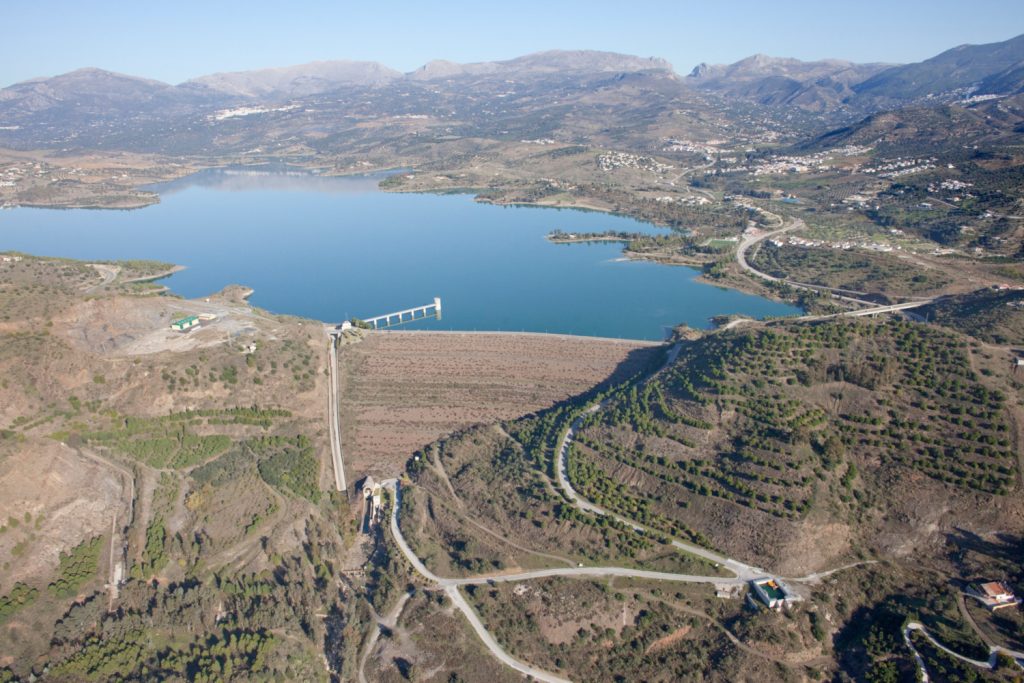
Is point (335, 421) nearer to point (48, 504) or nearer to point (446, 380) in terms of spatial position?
point (446, 380)

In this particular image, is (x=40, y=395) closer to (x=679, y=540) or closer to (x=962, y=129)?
(x=679, y=540)

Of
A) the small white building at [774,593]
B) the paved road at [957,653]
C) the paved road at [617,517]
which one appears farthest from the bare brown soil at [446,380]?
the paved road at [957,653]

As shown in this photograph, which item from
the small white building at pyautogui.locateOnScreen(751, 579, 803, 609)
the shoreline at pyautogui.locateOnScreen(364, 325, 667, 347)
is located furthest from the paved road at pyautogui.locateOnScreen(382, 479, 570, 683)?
the shoreline at pyautogui.locateOnScreen(364, 325, 667, 347)

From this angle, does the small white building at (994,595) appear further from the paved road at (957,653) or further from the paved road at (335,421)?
the paved road at (335,421)

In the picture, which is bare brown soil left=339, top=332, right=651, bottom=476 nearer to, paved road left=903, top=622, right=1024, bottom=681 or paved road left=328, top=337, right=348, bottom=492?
paved road left=328, top=337, right=348, bottom=492

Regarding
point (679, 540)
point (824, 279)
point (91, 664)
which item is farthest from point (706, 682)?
point (824, 279)

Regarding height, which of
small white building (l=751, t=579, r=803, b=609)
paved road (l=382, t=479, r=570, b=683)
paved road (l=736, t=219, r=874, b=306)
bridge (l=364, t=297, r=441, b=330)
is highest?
paved road (l=736, t=219, r=874, b=306)

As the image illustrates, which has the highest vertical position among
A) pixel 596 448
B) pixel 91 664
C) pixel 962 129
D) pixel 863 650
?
pixel 962 129
